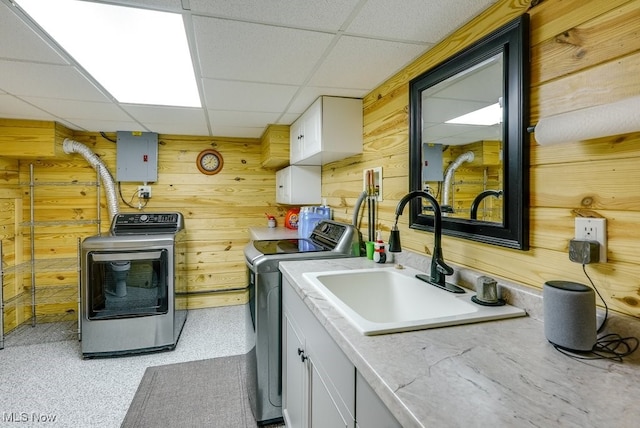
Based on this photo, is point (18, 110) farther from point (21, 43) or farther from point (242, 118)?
point (242, 118)

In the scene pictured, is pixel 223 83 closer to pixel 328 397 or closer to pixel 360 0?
pixel 360 0

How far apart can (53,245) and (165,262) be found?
1.60 metres

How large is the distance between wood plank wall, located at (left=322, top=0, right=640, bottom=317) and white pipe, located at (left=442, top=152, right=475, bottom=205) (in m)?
0.25

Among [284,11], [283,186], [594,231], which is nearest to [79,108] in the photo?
[283,186]

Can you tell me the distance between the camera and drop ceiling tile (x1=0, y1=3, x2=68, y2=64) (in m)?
1.35

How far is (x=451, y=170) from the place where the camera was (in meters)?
1.53

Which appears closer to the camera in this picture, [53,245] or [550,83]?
[550,83]

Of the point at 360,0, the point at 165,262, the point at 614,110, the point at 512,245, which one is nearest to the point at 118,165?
the point at 165,262

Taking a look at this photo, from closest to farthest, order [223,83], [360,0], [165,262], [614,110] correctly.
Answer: [614,110], [360,0], [223,83], [165,262]

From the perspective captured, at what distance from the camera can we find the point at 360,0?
1.24 m

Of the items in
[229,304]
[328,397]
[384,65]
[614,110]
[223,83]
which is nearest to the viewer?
[614,110]

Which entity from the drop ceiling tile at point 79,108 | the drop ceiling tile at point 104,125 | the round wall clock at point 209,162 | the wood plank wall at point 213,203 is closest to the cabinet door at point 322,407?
the drop ceiling tile at point 79,108

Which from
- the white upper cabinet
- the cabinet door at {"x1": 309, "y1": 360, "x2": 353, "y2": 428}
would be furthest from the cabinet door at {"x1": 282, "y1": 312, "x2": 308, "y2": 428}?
the white upper cabinet

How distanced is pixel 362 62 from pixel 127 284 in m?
2.55
